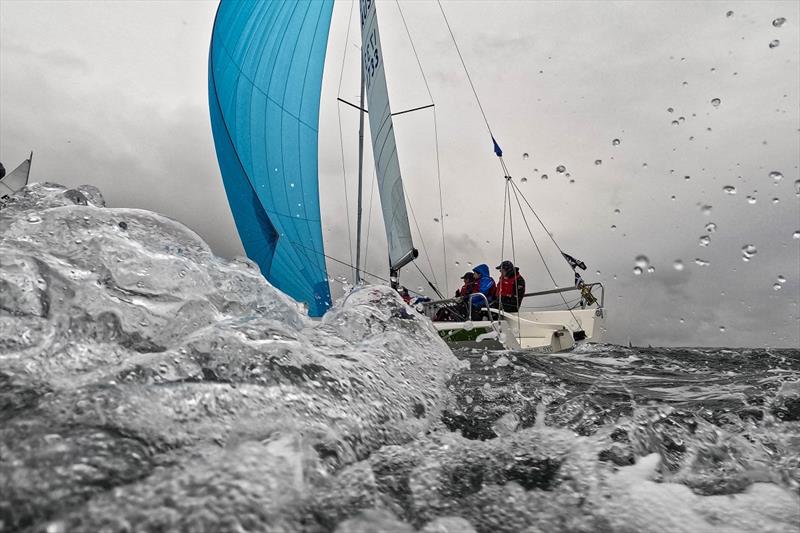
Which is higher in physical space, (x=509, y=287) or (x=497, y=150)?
(x=497, y=150)

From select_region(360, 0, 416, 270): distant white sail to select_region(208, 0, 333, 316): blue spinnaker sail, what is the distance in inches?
86.9

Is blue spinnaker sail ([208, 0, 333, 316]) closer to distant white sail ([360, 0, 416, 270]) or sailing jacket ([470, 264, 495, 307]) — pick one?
Answer: distant white sail ([360, 0, 416, 270])

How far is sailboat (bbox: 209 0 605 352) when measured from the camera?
939 cm

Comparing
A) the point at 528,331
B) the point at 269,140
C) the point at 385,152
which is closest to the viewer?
the point at 528,331

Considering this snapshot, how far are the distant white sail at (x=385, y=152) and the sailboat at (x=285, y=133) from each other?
0.7 inches

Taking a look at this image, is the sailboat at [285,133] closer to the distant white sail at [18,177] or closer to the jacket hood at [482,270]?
the jacket hood at [482,270]

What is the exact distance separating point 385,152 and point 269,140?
2.92 meters

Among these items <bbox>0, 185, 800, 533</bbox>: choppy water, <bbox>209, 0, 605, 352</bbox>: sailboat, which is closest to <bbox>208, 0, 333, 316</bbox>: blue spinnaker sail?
<bbox>209, 0, 605, 352</bbox>: sailboat

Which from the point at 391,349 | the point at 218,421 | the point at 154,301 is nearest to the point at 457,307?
the point at 391,349

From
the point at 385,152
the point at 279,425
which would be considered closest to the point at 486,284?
the point at 385,152

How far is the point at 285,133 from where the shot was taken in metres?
11.1

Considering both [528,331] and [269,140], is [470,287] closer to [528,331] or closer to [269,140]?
[528,331]

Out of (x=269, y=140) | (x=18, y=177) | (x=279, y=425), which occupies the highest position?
(x=269, y=140)

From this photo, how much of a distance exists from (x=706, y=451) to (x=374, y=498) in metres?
1.00
